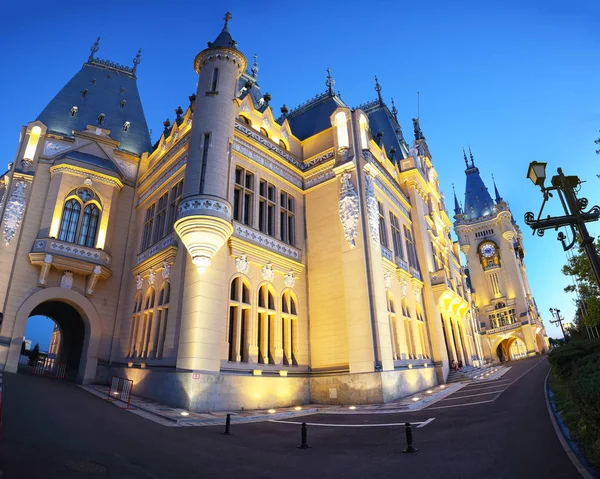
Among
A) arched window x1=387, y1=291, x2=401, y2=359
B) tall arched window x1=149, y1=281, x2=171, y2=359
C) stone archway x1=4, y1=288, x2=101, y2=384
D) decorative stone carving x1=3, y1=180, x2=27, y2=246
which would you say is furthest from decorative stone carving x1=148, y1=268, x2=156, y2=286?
arched window x1=387, y1=291, x2=401, y2=359

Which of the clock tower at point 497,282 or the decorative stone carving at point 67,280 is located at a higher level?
the clock tower at point 497,282

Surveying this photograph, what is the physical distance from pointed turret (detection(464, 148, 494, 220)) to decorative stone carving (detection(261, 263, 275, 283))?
82782 mm

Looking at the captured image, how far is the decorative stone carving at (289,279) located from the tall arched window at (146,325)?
23.9 feet

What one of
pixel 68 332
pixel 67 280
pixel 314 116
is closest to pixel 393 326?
pixel 314 116

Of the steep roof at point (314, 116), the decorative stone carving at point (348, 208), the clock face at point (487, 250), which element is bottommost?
the decorative stone carving at point (348, 208)

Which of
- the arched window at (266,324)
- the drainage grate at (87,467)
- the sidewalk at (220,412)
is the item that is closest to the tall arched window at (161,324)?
the sidewalk at (220,412)

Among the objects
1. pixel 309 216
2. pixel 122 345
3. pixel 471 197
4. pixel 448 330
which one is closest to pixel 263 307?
pixel 309 216

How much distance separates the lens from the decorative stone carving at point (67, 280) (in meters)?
21.2

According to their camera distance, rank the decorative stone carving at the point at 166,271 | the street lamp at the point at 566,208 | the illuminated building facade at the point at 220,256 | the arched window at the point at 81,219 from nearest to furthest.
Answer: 1. the street lamp at the point at 566,208
2. the illuminated building facade at the point at 220,256
3. the decorative stone carving at the point at 166,271
4. the arched window at the point at 81,219

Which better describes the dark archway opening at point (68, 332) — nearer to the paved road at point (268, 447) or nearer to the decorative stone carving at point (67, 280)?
the decorative stone carving at point (67, 280)

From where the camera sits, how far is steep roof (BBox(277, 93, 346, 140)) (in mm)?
27641

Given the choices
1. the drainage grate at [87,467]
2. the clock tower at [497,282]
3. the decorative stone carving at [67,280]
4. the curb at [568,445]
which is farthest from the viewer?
the clock tower at [497,282]

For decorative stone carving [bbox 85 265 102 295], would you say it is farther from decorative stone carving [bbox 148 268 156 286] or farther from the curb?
the curb

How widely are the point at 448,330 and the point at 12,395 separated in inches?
1209
